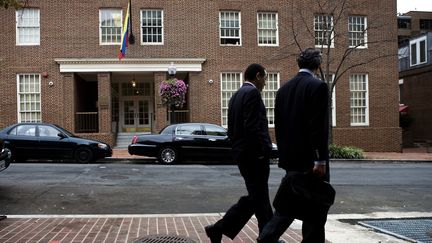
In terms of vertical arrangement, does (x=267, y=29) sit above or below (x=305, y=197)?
above

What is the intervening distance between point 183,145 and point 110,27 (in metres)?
8.96

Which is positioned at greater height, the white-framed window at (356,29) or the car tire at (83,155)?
the white-framed window at (356,29)

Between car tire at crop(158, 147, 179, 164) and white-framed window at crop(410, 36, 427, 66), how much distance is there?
884 inches

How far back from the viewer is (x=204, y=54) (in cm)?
2216

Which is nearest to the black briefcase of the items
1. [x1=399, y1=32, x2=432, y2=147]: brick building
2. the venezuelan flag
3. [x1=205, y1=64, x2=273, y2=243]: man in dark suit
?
[x1=205, y1=64, x2=273, y2=243]: man in dark suit

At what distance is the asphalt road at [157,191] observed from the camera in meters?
7.39

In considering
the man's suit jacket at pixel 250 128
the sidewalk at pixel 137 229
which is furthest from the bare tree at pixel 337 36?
the man's suit jacket at pixel 250 128

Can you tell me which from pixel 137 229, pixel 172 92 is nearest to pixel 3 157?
pixel 137 229

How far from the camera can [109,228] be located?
5723 mm

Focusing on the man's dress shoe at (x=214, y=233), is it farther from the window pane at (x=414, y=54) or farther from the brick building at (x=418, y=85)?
the window pane at (x=414, y=54)

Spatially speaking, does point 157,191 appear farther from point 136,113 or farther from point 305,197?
point 136,113

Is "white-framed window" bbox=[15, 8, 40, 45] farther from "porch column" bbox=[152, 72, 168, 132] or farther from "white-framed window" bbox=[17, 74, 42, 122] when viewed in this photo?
"porch column" bbox=[152, 72, 168, 132]

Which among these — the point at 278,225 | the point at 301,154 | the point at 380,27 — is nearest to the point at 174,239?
the point at 278,225

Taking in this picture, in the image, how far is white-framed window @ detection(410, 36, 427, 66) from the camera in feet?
102
